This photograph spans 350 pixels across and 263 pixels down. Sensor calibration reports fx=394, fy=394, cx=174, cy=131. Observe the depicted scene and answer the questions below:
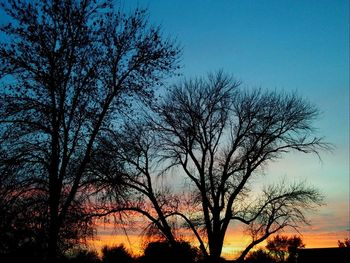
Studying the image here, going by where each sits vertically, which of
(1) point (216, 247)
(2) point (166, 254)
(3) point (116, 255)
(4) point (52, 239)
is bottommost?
(4) point (52, 239)

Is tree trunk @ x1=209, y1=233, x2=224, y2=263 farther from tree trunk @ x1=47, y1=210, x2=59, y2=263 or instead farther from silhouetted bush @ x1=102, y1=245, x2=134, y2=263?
silhouetted bush @ x1=102, y1=245, x2=134, y2=263

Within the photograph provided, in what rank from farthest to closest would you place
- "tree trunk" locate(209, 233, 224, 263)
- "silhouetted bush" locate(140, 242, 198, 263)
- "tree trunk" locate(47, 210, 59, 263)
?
"silhouetted bush" locate(140, 242, 198, 263)
"tree trunk" locate(209, 233, 224, 263)
"tree trunk" locate(47, 210, 59, 263)

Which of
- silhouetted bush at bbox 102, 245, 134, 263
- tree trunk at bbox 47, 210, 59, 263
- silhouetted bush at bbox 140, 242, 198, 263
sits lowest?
tree trunk at bbox 47, 210, 59, 263

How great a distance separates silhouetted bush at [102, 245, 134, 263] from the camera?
52219 mm

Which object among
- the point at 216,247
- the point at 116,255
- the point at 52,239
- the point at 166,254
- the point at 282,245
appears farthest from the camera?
the point at 282,245

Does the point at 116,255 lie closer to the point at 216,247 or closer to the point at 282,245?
the point at 216,247

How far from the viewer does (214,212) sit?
27.5 m

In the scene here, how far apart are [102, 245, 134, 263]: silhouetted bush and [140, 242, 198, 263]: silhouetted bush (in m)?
8.53

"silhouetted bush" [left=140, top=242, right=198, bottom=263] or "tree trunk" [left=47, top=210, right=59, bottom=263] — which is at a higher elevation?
"silhouetted bush" [left=140, top=242, right=198, bottom=263]

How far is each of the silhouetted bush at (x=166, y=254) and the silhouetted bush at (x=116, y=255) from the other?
8.53 meters

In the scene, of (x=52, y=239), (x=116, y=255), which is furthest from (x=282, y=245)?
(x=52, y=239)

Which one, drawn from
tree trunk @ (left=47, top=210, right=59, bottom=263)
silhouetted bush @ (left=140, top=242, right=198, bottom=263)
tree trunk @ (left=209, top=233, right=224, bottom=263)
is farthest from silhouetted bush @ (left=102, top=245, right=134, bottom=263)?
tree trunk @ (left=47, top=210, right=59, bottom=263)

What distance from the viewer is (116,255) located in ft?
175

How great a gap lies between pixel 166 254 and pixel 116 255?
65.0 ft
